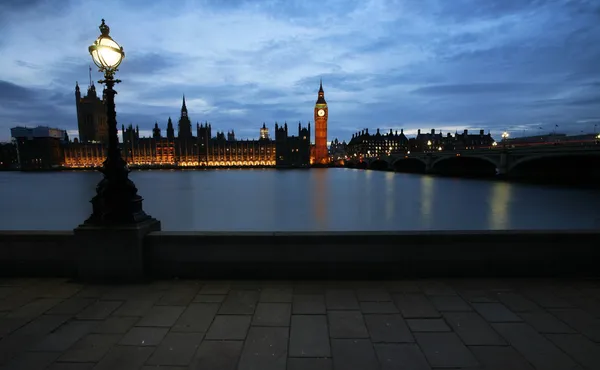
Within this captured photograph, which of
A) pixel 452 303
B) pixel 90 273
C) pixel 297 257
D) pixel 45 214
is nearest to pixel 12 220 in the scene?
pixel 45 214

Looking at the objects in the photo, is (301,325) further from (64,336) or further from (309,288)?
(64,336)

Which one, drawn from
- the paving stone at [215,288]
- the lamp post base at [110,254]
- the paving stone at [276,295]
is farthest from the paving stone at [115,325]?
the paving stone at [276,295]

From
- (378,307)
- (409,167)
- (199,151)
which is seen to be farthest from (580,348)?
(199,151)

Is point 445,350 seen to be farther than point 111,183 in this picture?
No

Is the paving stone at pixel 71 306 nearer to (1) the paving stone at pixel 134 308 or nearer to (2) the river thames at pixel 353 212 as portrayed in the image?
(1) the paving stone at pixel 134 308

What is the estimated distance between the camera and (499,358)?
3457mm

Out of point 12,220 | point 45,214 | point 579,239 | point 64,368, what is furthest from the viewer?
point 45,214

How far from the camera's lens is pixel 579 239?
213 inches

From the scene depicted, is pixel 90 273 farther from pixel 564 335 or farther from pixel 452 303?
pixel 564 335

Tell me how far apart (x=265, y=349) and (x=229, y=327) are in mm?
637

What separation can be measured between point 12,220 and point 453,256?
37394mm

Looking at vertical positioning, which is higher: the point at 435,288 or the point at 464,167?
the point at 435,288

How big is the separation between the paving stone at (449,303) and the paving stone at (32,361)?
434 cm

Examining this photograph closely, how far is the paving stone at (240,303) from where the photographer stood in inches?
178
